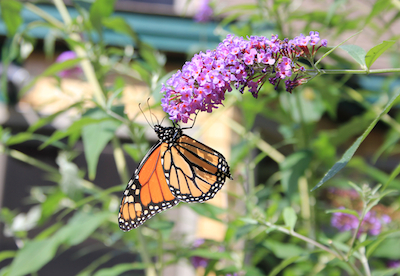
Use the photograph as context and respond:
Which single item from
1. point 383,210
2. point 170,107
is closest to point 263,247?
point 383,210

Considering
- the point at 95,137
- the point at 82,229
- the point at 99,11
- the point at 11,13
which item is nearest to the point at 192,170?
the point at 95,137

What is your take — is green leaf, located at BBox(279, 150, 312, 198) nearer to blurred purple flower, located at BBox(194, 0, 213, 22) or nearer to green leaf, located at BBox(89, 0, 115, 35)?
green leaf, located at BBox(89, 0, 115, 35)

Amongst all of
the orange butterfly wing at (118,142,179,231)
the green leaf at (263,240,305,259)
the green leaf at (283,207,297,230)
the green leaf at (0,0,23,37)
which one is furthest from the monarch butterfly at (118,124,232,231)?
the green leaf at (0,0,23,37)

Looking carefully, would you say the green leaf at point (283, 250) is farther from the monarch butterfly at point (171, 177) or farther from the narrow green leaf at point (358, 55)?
the narrow green leaf at point (358, 55)

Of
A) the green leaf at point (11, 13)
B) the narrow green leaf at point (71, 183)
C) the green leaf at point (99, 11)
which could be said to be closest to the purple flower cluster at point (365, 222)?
the narrow green leaf at point (71, 183)

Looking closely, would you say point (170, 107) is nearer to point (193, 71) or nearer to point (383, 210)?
point (193, 71)

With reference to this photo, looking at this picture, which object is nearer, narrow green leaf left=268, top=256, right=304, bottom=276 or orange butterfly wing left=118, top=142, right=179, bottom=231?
narrow green leaf left=268, top=256, right=304, bottom=276

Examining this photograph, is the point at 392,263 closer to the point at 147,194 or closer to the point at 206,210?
the point at 206,210
